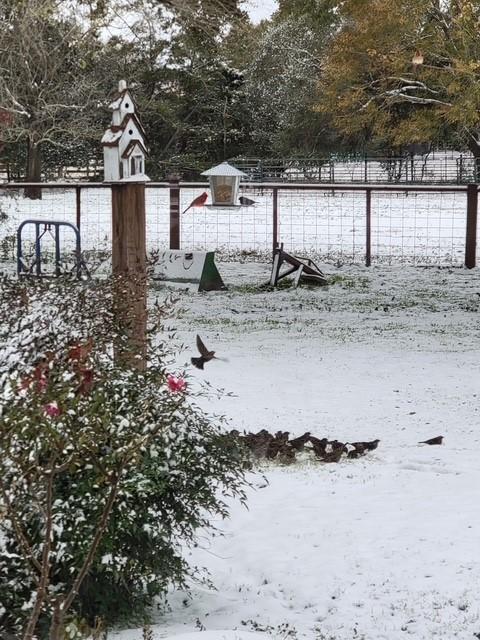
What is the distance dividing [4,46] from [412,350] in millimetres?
7664

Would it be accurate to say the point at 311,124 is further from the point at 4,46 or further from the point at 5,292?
the point at 5,292

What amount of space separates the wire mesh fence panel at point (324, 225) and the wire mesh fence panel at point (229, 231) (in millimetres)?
398

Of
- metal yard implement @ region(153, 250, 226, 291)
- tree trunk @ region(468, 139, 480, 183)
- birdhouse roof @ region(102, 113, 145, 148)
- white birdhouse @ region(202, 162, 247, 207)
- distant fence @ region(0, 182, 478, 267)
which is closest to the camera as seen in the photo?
birdhouse roof @ region(102, 113, 145, 148)

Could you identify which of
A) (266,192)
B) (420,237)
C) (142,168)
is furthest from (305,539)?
(266,192)

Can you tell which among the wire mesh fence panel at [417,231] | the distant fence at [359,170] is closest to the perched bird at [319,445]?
the wire mesh fence panel at [417,231]

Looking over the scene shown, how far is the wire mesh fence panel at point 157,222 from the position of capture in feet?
57.6

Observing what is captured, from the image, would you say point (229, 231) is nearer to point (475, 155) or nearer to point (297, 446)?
point (297, 446)

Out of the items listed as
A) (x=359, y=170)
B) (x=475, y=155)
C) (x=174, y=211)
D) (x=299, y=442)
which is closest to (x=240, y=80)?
(x=359, y=170)

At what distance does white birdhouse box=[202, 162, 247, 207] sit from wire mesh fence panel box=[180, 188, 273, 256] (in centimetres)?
257

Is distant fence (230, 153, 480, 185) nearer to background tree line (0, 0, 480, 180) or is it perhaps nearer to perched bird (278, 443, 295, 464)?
background tree line (0, 0, 480, 180)

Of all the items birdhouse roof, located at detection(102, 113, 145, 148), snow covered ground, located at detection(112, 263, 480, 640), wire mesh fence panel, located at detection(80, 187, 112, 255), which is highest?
birdhouse roof, located at detection(102, 113, 145, 148)

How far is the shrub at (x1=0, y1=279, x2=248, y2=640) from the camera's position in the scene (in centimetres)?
300

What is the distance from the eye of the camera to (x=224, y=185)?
442 inches

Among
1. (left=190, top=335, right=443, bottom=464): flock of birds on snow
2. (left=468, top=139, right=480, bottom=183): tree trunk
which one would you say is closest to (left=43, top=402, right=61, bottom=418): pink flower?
(left=190, top=335, right=443, bottom=464): flock of birds on snow
